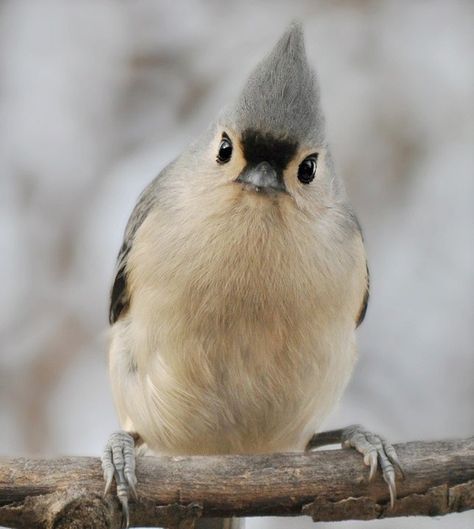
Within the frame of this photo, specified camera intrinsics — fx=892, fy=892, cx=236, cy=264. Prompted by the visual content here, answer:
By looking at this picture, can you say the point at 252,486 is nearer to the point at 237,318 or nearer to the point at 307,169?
the point at 237,318

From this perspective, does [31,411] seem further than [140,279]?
Yes

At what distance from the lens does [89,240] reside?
11.6 feet

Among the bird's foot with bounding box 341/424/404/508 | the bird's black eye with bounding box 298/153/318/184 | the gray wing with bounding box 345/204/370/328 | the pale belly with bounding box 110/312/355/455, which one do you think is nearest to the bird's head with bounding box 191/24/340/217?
the bird's black eye with bounding box 298/153/318/184

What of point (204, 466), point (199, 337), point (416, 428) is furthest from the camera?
point (416, 428)

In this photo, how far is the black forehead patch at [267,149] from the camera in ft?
6.92

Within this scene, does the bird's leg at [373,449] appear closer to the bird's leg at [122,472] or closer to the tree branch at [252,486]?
the tree branch at [252,486]

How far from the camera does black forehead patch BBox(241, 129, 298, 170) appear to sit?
2.11 meters

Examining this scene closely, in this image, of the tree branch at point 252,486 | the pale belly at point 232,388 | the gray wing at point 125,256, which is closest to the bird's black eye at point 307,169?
the pale belly at point 232,388

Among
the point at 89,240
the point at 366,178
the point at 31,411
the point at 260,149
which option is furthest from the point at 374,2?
the point at 31,411

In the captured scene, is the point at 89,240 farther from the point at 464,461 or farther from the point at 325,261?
the point at 464,461

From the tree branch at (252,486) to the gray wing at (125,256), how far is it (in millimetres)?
553

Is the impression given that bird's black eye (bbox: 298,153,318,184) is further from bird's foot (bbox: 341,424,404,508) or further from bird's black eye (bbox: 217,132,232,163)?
bird's foot (bbox: 341,424,404,508)

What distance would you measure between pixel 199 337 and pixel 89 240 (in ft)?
4.53

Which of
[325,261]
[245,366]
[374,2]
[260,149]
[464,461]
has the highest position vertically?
[374,2]
